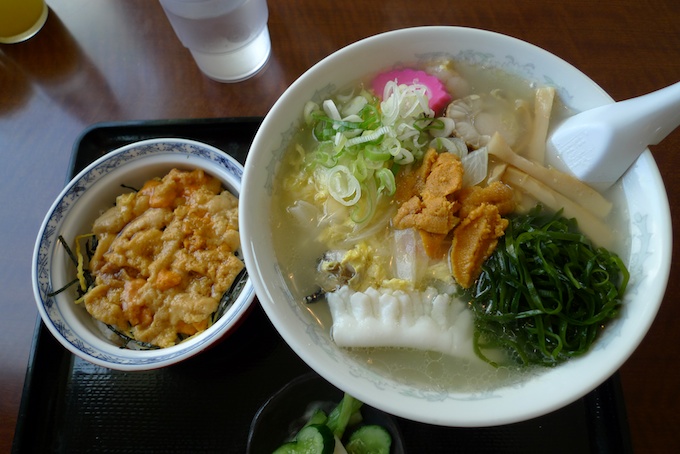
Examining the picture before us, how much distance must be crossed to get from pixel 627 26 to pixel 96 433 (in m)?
2.15

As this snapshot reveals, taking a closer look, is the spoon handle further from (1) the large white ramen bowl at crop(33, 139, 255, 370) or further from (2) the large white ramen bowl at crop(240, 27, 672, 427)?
(1) the large white ramen bowl at crop(33, 139, 255, 370)

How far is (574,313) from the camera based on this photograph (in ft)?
3.75

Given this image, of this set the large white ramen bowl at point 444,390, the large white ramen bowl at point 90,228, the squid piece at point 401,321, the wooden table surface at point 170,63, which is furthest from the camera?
the wooden table surface at point 170,63

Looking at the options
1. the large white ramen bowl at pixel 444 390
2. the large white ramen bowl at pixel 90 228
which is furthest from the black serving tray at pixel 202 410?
the large white ramen bowl at pixel 444 390

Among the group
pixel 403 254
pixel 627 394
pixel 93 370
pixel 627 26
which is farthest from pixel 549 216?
pixel 93 370

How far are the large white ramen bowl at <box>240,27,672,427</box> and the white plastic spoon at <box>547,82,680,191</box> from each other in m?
0.04

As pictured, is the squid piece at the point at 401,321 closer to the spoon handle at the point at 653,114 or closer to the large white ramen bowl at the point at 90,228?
the large white ramen bowl at the point at 90,228

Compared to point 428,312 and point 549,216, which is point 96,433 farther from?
point 549,216

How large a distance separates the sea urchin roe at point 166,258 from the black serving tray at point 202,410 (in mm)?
125

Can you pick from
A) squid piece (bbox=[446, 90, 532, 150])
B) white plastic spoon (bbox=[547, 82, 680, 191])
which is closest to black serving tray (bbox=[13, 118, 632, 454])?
white plastic spoon (bbox=[547, 82, 680, 191])

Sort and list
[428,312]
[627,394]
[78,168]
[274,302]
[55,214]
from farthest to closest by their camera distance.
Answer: [78,168]
[55,214]
[627,394]
[428,312]
[274,302]

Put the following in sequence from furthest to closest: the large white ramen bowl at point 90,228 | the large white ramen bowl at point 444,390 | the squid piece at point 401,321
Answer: the large white ramen bowl at point 90,228, the squid piece at point 401,321, the large white ramen bowl at point 444,390

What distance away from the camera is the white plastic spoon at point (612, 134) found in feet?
3.67

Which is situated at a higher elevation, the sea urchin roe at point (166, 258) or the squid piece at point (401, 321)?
the sea urchin roe at point (166, 258)
